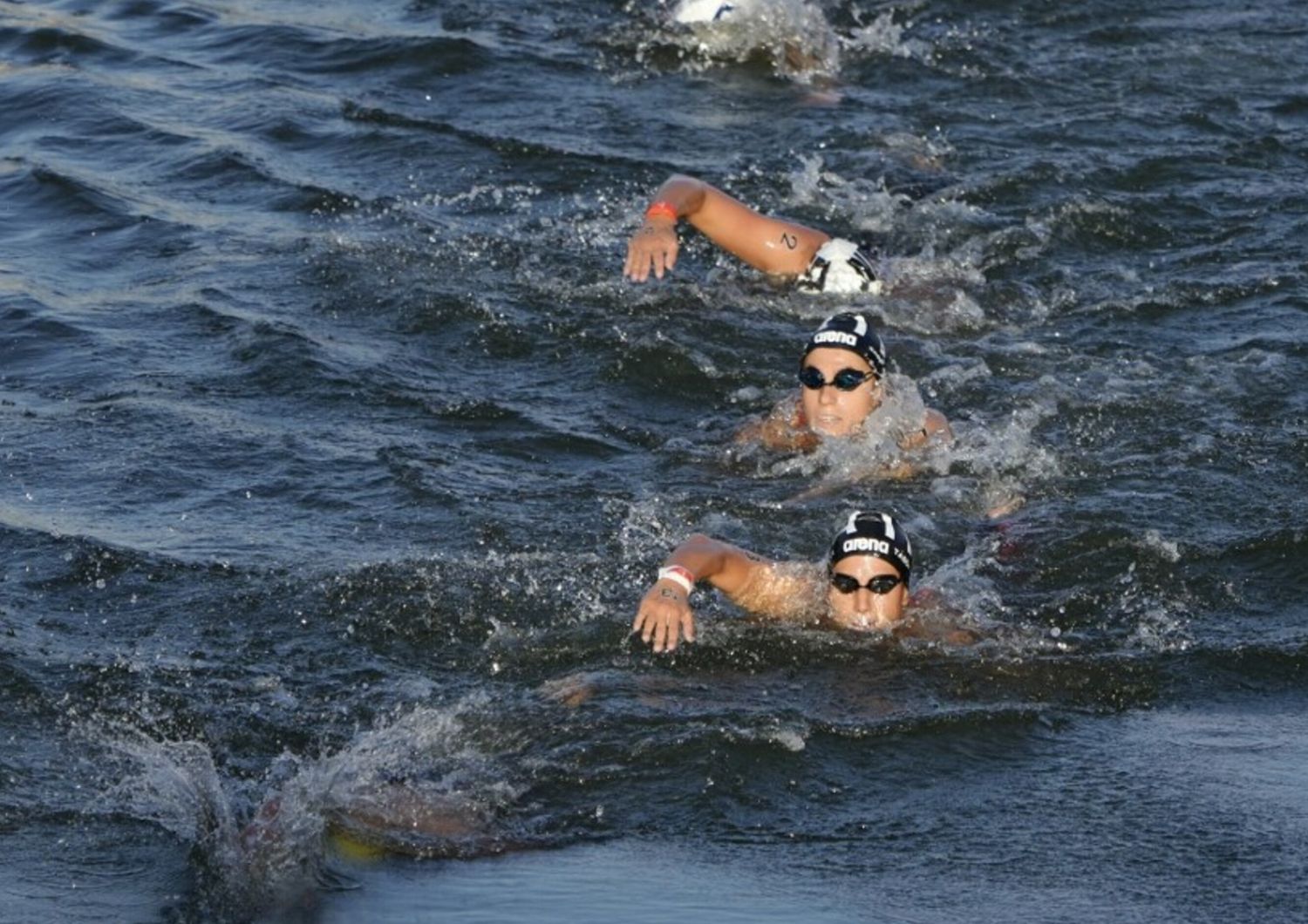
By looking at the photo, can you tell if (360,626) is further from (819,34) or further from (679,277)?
(819,34)

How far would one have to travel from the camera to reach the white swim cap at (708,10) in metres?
19.7

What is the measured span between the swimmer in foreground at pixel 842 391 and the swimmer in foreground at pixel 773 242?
3.98 feet

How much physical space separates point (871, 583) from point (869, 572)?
0.16 feet

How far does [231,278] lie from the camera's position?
15.2 metres

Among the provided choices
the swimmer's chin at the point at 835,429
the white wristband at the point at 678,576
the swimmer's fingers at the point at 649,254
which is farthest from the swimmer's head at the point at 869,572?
the swimmer's fingers at the point at 649,254

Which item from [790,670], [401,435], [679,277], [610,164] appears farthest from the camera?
[610,164]

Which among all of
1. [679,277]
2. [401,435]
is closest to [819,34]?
[679,277]

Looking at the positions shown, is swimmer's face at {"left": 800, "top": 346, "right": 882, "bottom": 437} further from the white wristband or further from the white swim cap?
the white swim cap

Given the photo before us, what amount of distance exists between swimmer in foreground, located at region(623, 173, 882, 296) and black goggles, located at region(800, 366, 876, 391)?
50.7 inches

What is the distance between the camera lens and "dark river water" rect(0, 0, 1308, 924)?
28.4 ft

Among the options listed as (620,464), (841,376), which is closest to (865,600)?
(841,376)

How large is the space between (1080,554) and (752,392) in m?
2.69

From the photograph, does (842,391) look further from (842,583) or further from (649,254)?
(842,583)

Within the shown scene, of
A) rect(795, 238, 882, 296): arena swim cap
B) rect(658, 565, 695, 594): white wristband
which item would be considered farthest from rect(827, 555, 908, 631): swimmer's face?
rect(795, 238, 882, 296): arena swim cap
